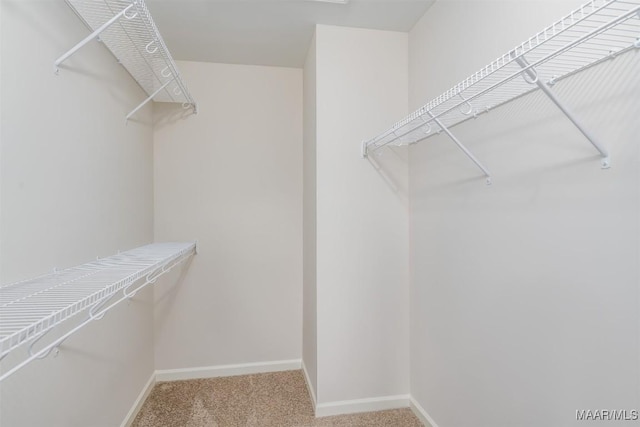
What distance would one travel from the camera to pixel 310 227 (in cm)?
206

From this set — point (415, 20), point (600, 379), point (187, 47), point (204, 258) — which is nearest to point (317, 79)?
point (415, 20)

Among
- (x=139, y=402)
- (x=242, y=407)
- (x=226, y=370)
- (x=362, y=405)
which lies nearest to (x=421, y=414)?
(x=362, y=405)

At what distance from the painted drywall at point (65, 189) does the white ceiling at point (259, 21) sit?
48 cm

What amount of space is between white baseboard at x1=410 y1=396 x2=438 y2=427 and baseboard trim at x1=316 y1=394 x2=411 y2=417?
5 cm

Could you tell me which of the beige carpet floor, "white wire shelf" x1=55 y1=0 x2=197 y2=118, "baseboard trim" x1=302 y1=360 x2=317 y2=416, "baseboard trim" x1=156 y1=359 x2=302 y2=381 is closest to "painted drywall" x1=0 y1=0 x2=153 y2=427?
"white wire shelf" x1=55 y1=0 x2=197 y2=118

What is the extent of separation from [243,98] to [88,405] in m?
2.05

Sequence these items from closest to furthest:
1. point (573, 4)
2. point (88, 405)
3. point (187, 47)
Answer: point (573, 4) < point (88, 405) < point (187, 47)

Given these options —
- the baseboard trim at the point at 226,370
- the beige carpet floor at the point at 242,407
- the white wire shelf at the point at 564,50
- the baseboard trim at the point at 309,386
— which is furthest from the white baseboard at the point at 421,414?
the white wire shelf at the point at 564,50

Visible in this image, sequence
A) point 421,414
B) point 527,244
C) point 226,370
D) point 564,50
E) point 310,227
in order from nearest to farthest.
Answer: point 564,50
point 527,244
point 421,414
point 310,227
point 226,370

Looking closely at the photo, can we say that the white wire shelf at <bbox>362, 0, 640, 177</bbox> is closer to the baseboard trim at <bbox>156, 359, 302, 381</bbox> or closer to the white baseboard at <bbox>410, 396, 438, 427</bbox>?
the white baseboard at <bbox>410, 396, 438, 427</bbox>

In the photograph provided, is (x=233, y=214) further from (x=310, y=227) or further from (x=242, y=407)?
(x=242, y=407)

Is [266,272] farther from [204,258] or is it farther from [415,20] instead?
[415,20]

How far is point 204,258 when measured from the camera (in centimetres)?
228

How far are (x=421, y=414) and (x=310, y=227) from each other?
1.32 m
